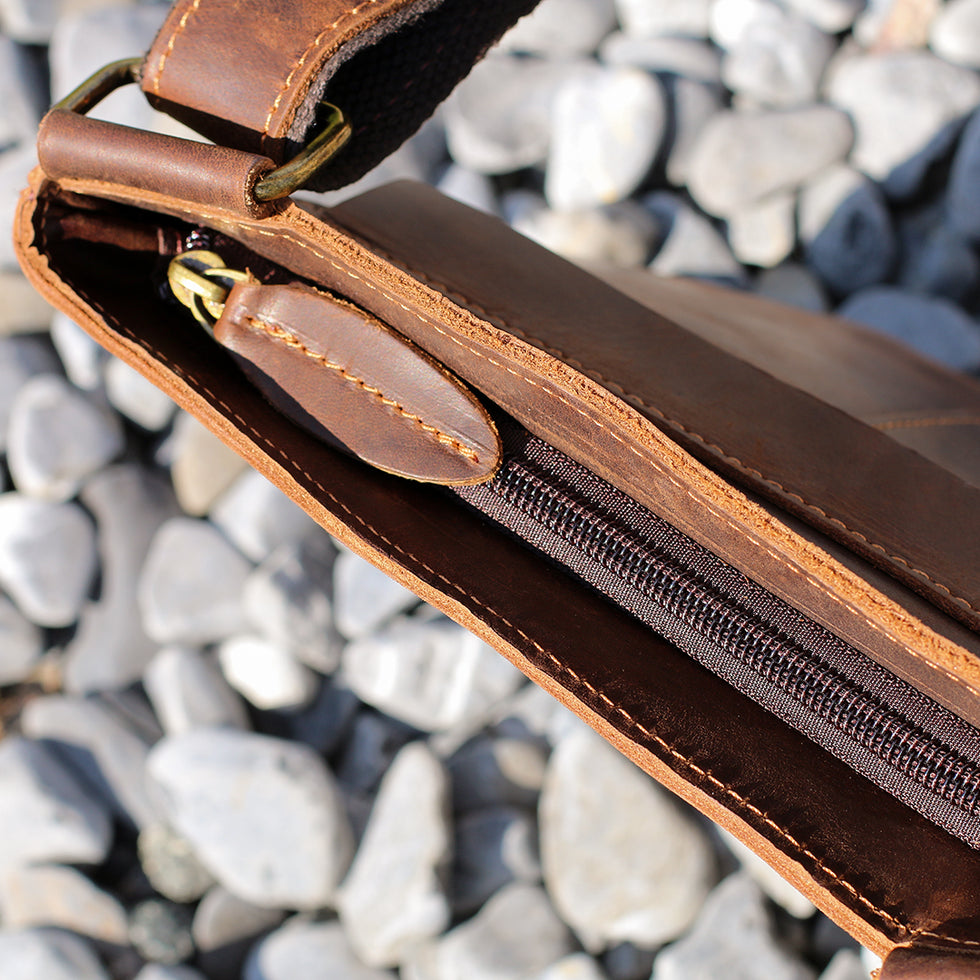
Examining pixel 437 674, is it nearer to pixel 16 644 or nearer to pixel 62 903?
pixel 62 903

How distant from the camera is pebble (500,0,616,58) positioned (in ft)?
6.65

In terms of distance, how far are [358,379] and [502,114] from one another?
1.50 metres

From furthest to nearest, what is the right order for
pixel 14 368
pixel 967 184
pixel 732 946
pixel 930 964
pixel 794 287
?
pixel 14 368 → pixel 794 287 → pixel 967 184 → pixel 732 946 → pixel 930 964

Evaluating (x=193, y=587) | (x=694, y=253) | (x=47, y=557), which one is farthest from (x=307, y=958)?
(x=694, y=253)

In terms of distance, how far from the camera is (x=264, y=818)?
1.67 metres

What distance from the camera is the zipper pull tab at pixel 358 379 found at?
0.69 m

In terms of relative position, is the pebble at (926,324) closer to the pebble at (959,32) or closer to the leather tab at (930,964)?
the pebble at (959,32)

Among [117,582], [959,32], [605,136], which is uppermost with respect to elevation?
[959,32]

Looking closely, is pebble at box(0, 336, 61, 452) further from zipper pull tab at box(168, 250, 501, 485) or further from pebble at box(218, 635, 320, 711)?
zipper pull tab at box(168, 250, 501, 485)

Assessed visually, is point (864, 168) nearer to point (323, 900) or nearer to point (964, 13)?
point (964, 13)

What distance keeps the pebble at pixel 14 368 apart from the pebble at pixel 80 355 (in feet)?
0.20

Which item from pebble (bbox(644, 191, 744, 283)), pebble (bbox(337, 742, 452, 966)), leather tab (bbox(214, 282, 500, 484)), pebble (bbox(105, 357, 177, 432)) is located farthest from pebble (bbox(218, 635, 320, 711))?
leather tab (bbox(214, 282, 500, 484))

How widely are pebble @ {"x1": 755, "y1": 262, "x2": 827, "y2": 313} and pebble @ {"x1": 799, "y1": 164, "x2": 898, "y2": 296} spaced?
0.04 metres

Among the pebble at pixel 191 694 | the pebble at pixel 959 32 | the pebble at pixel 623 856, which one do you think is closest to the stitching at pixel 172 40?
the pebble at pixel 623 856
